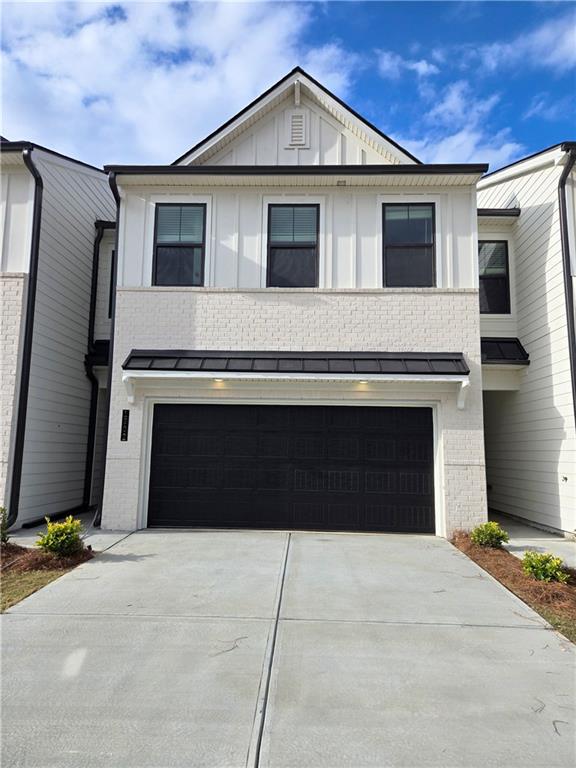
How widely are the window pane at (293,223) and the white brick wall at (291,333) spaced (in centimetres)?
112

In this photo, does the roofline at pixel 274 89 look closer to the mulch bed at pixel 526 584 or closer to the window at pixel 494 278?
the window at pixel 494 278

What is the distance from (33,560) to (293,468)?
432cm

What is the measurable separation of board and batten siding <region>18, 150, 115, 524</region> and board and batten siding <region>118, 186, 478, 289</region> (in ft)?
5.35

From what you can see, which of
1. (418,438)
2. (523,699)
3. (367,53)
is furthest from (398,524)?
(367,53)

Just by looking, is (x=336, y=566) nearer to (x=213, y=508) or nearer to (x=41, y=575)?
(x=213, y=508)

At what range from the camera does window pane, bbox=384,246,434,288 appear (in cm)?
914

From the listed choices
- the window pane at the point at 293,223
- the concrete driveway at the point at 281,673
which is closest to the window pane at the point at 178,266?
the window pane at the point at 293,223

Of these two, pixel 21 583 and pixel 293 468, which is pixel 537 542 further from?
pixel 21 583

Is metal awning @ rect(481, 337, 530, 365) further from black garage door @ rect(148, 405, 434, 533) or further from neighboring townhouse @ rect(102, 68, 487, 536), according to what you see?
black garage door @ rect(148, 405, 434, 533)

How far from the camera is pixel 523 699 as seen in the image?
326 cm

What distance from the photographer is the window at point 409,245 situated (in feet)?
30.0

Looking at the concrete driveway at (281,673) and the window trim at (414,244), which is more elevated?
the window trim at (414,244)

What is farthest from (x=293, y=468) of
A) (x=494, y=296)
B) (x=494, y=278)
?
(x=494, y=278)

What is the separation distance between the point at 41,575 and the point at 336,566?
3.66 metres
